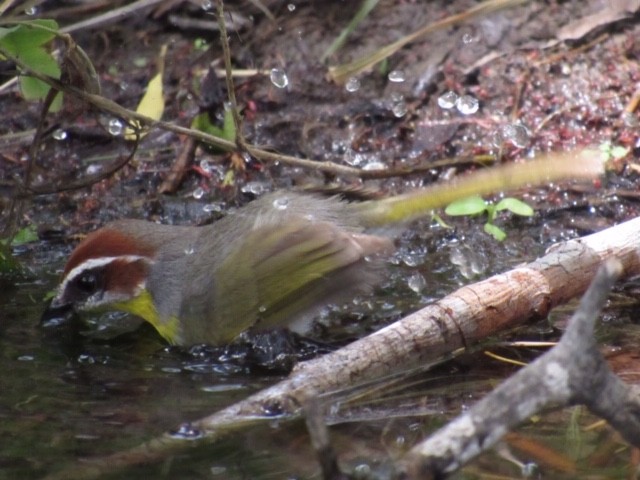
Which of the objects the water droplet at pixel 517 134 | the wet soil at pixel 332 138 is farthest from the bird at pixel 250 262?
the water droplet at pixel 517 134

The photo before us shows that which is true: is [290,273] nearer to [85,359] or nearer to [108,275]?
[108,275]

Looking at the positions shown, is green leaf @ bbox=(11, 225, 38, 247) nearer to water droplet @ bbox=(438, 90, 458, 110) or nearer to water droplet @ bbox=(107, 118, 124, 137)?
water droplet @ bbox=(107, 118, 124, 137)

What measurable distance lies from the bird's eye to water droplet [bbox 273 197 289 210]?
2.92 feet

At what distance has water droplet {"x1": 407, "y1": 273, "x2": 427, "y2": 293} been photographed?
529 centimetres

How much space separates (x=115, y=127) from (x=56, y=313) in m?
2.09

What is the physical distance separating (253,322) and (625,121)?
2.88 m

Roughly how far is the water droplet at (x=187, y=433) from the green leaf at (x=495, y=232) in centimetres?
265

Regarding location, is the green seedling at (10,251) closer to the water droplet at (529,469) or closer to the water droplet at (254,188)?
the water droplet at (254,188)

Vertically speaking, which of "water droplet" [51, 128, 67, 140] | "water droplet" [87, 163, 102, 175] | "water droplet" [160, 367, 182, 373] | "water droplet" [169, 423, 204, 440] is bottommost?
"water droplet" [160, 367, 182, 373]

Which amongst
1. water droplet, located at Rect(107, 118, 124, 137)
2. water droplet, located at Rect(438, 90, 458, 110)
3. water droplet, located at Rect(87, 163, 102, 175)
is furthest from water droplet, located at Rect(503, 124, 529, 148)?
water droplet, located at Rect(87, 163, 102, 175)

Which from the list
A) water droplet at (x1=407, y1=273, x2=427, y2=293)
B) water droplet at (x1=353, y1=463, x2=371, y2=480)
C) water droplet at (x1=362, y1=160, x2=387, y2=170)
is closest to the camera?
water droplet at (x1=353, y1=463, x2=371, y2=480)

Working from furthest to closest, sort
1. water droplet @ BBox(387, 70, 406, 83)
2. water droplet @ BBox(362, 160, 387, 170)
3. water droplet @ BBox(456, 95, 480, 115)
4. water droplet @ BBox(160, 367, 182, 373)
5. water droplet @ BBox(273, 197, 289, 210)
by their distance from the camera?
1. water droplet @ BBox(387, 70, 406, 83)
2. water droplet @ BBox(456, 95, 480, 115)
3. water droplet @ BBox(362, 160, 387, 170)
4. water droplet @ BBox(273, 197, 289, 210)
5. water droplet @ BBox(160, 367, 182, 373)

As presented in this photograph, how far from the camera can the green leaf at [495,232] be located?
582 centimetres

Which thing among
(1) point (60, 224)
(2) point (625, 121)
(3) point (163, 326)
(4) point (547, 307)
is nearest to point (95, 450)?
(3) point (163, 326)
